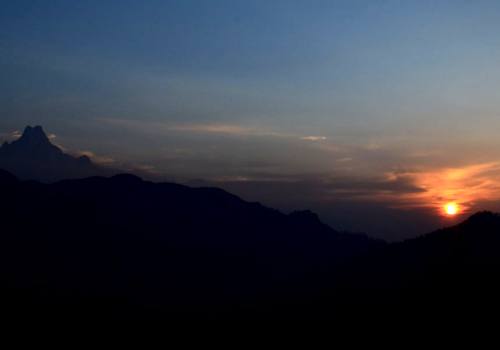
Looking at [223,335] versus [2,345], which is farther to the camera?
[223,335]

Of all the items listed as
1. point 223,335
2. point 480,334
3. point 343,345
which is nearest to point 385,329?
point 343,345

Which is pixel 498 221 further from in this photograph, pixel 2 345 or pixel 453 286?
pixel 2 345

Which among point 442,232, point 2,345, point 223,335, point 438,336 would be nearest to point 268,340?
point 223,335

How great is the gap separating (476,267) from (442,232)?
182 feet

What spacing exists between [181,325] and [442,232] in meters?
93.5

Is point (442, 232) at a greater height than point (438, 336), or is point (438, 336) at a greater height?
point (442, 232)

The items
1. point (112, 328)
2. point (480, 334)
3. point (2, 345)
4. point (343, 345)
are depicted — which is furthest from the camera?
point (112, 328)

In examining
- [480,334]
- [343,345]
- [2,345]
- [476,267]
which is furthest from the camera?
[476,267]

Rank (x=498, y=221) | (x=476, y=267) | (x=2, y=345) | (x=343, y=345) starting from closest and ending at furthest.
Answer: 1. (x=343, y=345)
2. (x=2, y=345)
3. (x=476, y=267)
4. (x=498, y=221)

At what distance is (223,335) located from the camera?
13162cm

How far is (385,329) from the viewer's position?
11100cm

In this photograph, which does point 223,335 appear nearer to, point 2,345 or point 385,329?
point 385,329

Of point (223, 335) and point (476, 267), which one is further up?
point (476, 267)

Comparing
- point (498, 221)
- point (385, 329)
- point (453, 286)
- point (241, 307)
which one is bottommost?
point (241, 307)
